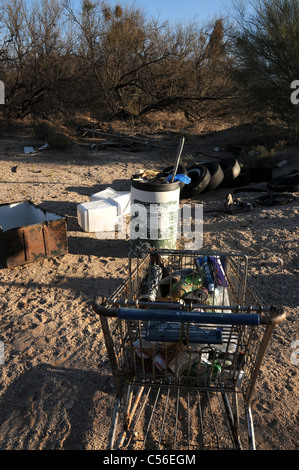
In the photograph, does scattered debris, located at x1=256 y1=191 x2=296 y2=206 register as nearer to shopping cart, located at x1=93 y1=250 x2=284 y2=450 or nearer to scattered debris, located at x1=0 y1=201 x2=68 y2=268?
scattered debris, located at x1=0 y1=201 x2=68 y2=268

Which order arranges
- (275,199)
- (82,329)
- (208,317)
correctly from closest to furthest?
(208,317), (82,329), (275,199)

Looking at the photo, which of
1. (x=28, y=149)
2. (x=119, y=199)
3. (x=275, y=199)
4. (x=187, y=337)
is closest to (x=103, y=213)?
(x=119, y=199)

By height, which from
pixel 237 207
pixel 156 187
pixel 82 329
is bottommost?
pixel 82 329

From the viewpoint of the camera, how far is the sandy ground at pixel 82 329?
242 centimetres

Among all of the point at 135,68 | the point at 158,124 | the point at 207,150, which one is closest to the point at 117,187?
the point at 207,150

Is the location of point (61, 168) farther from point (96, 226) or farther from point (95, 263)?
point (95, 263)

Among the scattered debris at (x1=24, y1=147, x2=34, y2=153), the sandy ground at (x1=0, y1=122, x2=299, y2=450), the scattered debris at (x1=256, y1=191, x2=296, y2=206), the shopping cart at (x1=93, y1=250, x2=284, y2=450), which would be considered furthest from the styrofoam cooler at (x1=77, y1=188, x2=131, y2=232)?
the scattered debris at (x1=24, y1=147, x2=34, y2=153)

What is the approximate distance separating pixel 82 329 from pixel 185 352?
1550 millimetres

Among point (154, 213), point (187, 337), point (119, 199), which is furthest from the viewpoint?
point (119, 199)

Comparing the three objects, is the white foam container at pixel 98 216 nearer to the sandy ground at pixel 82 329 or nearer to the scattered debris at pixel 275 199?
→ the sandy ground at pixel 82 329

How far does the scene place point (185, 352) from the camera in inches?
82.2

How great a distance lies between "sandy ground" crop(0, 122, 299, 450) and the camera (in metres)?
2.42

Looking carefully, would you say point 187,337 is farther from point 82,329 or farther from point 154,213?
point 154,213

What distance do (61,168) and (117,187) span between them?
6.67 feet
